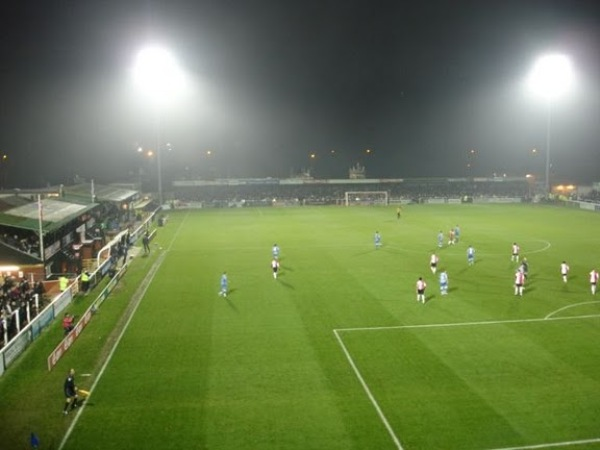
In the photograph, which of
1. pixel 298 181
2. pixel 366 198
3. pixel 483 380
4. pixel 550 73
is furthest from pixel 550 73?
pixel 483 380

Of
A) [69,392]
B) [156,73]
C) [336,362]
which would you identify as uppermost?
[156,73]

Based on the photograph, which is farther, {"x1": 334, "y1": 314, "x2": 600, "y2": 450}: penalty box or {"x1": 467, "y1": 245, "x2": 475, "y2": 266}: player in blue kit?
{"x1": 467, "y1": 245, "x2": 475, "y2": 266}: player in blue kit

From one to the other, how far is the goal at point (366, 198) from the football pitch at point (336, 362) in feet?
161

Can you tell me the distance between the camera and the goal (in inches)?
3286

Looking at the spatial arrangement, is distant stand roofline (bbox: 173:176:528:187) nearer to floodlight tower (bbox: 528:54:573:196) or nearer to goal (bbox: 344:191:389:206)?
goal (bbox: 344:191:389:206)

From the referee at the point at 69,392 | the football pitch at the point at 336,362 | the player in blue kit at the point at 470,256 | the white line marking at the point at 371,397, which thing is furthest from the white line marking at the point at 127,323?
the player in blue kit at the point at 470,256

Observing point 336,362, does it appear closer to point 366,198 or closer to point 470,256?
point 470,256

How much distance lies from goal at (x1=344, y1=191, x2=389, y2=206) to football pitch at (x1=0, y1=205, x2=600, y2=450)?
49049 mm

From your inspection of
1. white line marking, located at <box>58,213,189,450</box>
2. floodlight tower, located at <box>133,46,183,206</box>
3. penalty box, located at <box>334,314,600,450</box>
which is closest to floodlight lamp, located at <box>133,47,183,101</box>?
floodlight tower, located at <box>133,46,183,206</box>

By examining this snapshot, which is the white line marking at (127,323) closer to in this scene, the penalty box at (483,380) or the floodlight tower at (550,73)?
the penalty box at (483,380)

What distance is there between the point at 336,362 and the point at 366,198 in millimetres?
70698

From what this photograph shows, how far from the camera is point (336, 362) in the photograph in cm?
1725

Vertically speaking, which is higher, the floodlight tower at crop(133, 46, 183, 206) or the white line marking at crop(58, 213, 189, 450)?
the floodlight tower at crop(133, 46, 183, 206)

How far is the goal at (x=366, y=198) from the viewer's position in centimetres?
8346
